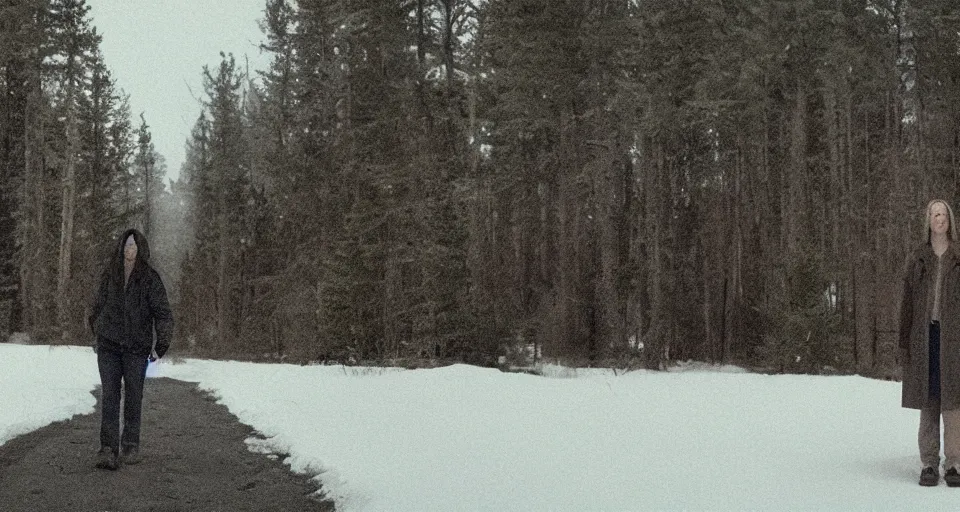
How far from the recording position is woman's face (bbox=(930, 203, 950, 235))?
6.36m

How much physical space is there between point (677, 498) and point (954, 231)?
3.02 m

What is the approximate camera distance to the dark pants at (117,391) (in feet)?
24.5

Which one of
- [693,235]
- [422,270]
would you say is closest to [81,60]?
[422,270]

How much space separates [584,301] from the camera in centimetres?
2397

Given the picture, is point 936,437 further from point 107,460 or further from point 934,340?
point 107,460

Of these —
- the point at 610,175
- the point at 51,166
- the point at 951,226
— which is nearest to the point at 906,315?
the point at 951,226

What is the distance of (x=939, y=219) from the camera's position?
251 inches

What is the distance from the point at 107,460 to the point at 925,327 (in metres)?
6.84

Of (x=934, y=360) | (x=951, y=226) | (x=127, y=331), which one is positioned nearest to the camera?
(x=934, y=360)

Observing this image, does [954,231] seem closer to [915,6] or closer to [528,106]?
[528,106]

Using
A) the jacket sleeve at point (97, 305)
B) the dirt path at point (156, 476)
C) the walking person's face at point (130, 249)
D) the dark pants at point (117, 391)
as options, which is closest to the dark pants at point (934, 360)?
the dirt path at point (156, 476)

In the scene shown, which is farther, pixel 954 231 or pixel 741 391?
pixel 741 391

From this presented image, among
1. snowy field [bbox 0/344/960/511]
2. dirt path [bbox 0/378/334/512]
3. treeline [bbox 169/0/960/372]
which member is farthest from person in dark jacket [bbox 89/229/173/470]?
treeline [bbox 169/0/960/372]

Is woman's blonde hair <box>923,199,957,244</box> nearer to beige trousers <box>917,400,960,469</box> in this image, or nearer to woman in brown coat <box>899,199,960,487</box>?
woman in brown coat <box>899,199,960,487</box>
